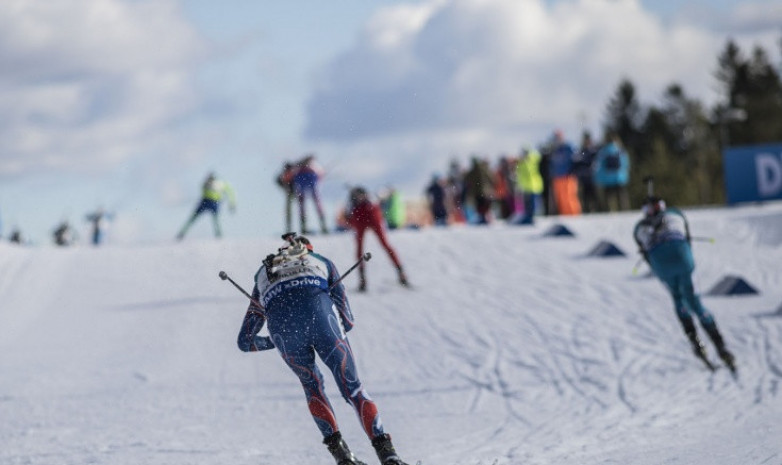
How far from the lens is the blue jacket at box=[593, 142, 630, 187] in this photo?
22562 millimetres

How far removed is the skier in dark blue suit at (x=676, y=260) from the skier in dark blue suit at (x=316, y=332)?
232 inches

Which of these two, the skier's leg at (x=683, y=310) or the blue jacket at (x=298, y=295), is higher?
the blue jacket at (x=298, y=295)

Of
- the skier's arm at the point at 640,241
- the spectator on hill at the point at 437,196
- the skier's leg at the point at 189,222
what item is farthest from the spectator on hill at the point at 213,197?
the skier's arm at the point at 640,241

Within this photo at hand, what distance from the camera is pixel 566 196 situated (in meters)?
24.0

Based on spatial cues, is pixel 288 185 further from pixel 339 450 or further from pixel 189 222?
pixel 339 450

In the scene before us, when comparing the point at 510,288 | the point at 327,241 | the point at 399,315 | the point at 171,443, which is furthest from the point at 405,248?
the point at 171,443

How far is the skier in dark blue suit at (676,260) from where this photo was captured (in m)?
12.2

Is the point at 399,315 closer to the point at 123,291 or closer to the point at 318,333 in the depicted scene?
the point at 123,291

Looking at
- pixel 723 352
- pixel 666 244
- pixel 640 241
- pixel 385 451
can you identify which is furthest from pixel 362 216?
pixel 385 451

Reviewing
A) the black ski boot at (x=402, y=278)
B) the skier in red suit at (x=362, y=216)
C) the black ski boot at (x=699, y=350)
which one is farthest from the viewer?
the black ski boot at (x=402, y=278)

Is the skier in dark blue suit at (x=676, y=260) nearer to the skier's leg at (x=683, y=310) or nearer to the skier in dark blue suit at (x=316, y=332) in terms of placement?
the skier's leg at (x=683, y=310)

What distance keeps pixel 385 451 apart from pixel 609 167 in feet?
54.5

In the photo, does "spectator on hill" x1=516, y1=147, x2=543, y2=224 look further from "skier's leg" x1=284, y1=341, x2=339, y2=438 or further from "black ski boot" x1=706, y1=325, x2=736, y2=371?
"skier's leg" x1=284, y1=341, x2=339, y2=438

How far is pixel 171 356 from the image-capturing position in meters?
14.1
